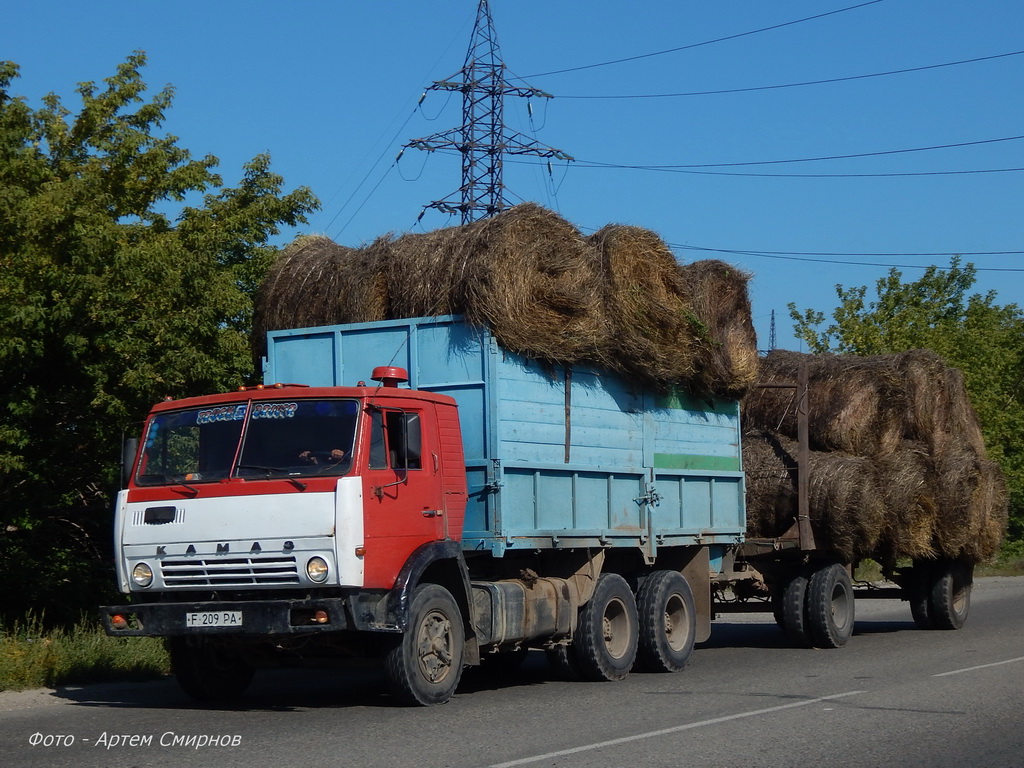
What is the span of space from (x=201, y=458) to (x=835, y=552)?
8520 millimetres

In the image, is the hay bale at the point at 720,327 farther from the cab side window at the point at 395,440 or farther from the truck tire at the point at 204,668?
the truck tire at the point at 204,668

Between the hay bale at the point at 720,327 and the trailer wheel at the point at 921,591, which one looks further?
the trailer wheel at the point at 921,591

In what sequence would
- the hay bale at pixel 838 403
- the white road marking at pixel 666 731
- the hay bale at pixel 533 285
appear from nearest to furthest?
the white road marking at pixel 666 731 → the hay bale at pixel 533 285 → the hay bale at pixel 838 403

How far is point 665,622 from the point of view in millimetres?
12297

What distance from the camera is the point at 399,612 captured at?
877cm

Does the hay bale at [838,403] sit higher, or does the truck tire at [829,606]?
the hay bale at [838,403]

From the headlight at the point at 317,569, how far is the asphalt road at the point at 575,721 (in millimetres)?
987

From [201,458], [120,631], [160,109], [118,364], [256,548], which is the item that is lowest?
[120,631]

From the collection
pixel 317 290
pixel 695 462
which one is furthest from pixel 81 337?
pixel 695 462

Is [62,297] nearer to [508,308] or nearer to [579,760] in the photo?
[508,308]

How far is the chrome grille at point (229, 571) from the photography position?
8.67 metres

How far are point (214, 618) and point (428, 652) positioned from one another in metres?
1.60

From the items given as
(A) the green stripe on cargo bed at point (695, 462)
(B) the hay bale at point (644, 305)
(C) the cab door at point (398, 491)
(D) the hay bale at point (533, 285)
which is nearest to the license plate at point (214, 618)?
(C) the cab door at point (398, 491)

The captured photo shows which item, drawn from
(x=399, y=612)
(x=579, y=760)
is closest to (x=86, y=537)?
(x=399, y=612)
